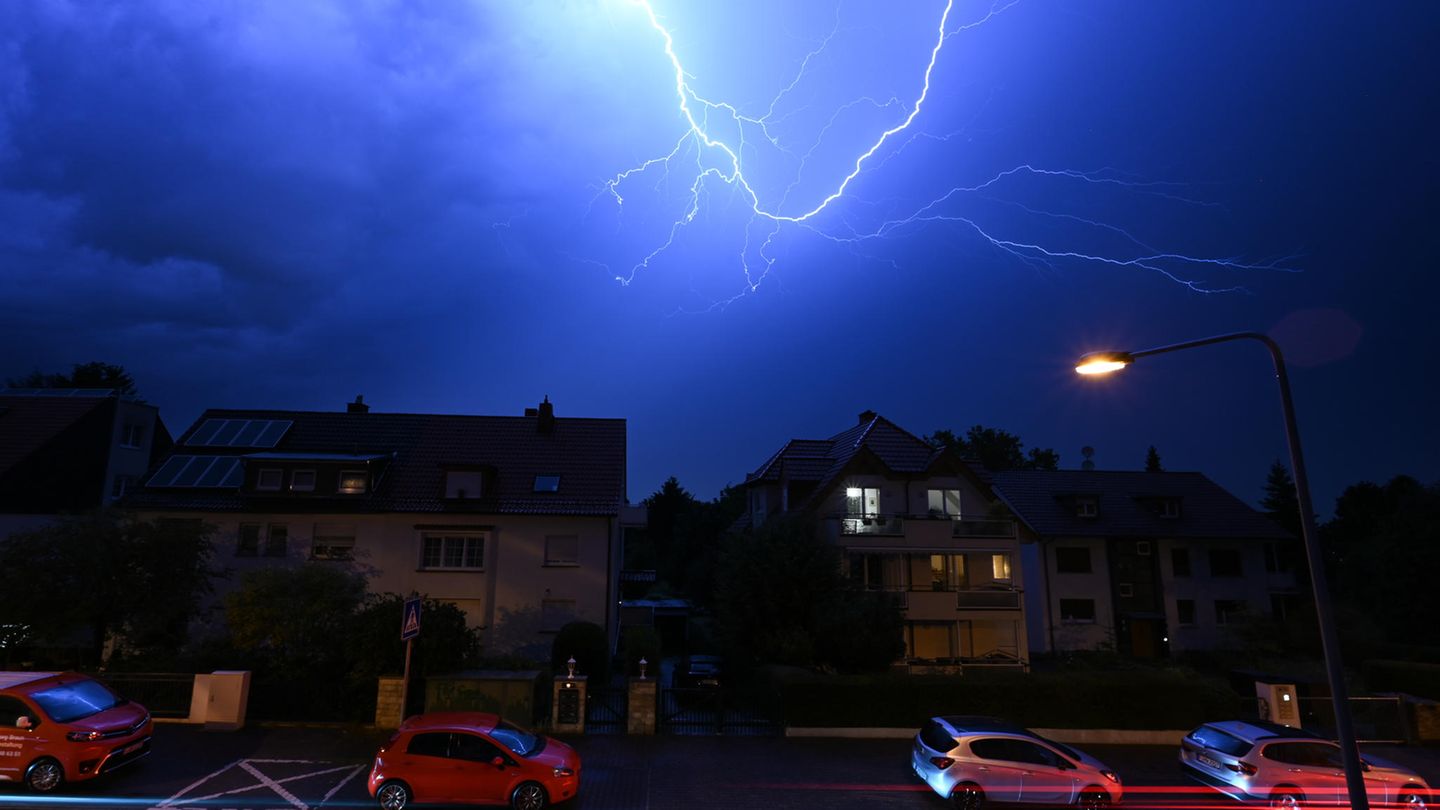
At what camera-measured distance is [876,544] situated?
99.7ft

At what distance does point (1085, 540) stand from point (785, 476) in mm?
16926

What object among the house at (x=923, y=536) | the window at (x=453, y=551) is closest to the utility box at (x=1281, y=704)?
the house at (x=923, y=536)

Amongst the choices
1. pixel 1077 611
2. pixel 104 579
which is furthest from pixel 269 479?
pixel 1077 611

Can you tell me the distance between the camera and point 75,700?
44.7 feet

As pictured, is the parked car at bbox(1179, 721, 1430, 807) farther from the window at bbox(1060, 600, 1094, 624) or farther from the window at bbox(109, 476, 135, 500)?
the window at bbox(109, 476, 135, 500)

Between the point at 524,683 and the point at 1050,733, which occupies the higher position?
the point at 524,683

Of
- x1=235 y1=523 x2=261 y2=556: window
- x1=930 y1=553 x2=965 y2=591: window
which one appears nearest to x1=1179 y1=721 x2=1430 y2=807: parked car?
x1=930 y1=553 x2=965 y2=591: window

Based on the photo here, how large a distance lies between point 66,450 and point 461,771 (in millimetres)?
32831

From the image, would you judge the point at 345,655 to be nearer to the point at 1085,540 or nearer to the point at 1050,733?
the point at 1050,733

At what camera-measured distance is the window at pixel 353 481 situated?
29750 mm

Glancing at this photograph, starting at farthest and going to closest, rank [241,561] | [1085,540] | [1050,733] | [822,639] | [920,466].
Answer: [1085,540]
[920,466]
[241,561]
[822,639]
[1050,733]

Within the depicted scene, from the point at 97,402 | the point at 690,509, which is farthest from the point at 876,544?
the point at 690,509

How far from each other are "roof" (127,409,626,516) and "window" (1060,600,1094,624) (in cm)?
2379

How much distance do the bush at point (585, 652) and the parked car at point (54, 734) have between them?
13.6m
